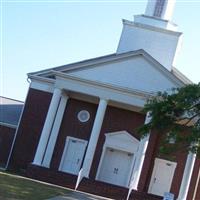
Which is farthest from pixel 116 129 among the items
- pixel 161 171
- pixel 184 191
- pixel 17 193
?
pixel 17 193

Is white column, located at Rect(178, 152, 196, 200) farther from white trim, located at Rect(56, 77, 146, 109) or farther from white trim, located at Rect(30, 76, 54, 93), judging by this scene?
white trim, located at Rect(30, 76, 54, 93)

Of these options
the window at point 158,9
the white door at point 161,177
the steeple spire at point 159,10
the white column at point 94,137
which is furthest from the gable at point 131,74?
the window at point 158,9

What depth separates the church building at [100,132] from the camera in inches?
1232

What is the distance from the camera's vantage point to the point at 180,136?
22625mm

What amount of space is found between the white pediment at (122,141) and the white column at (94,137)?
2.74 meters

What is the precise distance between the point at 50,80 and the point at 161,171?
9.41 metres

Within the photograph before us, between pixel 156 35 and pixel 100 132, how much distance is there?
10.3 m

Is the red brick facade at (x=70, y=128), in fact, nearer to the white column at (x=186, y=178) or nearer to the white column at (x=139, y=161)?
the white column at (x=139, y=161)

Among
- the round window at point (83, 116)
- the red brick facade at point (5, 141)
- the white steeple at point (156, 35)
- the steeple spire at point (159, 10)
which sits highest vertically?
the steeple spire at point (159, 10)

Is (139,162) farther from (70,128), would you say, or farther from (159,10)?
(159,10)

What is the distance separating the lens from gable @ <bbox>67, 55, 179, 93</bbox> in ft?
105

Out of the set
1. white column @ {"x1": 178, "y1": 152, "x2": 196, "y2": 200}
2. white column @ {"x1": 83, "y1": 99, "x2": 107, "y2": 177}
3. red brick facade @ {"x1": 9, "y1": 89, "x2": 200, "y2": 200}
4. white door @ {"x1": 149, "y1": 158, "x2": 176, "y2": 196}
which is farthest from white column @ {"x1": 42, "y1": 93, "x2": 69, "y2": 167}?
white column @ {"x1": 178, "y1": 152, "x2": 196, "y2": 200}

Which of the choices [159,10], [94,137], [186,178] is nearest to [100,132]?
[94,137]

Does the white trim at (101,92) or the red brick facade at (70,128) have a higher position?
the white trim at (101,92)
